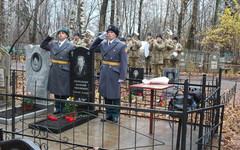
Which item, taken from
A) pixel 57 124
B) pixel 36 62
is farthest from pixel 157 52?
pixel 57 124

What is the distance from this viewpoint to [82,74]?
5.91 meters

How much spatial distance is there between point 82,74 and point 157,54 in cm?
665

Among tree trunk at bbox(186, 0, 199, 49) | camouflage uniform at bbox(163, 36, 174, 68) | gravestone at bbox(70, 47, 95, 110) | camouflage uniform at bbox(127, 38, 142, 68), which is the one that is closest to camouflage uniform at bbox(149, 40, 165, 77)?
camouflage uniform at bbox(163, 36, 174, 68)

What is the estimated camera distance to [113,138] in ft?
14.9

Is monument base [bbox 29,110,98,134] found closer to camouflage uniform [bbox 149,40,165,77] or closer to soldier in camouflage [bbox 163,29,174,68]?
camouflage uniform [bbox 149,40,165,77]

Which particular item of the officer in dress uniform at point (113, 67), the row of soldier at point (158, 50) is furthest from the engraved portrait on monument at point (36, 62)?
the row of soldier at point (158, 50)

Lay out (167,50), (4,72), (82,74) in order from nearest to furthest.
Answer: (82,74) → (4,72) → (167,50)

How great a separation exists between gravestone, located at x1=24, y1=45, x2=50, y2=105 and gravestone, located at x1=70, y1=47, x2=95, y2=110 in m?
0.78

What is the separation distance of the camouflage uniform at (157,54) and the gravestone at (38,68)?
20.7 ft

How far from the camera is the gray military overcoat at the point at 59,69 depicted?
6.00m

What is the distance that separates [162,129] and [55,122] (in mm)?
2212

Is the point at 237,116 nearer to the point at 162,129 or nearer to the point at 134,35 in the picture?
the point at 162,129

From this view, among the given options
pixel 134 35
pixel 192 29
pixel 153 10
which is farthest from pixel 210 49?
pixel 153 10

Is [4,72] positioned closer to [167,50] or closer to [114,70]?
[114,70]
